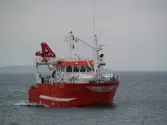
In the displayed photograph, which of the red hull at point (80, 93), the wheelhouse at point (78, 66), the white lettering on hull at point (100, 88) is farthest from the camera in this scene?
the wheelhouse at point (78, 66)

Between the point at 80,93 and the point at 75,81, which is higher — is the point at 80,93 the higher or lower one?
the lower one

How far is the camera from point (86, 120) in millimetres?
39000

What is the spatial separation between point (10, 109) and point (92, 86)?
40.7 ft

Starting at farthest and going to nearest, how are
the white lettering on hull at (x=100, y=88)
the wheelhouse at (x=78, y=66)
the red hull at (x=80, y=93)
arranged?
the wheelhouse at (x=78, y=66), the red hull at (x=80, y=93), the white lettering on hull at (x=100, y=88)

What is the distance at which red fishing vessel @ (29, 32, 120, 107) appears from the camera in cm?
4384

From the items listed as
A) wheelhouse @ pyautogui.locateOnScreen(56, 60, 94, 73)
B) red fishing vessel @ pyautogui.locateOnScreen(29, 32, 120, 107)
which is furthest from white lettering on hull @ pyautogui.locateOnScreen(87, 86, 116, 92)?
wheelhouse @ pyautogui.locateOnScreen(56, 60, 94, 73)

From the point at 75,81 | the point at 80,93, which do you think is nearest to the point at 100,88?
the point at 80,93

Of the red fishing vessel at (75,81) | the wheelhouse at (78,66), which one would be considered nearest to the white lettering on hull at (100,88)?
the red fishing vessel at (75,81)

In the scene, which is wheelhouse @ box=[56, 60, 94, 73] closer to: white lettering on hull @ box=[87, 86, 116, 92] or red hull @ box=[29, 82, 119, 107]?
red hull @ box=[29, 82, 119, 107]

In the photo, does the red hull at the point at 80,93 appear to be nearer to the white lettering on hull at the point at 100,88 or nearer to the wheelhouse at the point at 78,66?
the white lettering on hull at the point at 100,88

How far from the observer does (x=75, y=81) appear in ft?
148

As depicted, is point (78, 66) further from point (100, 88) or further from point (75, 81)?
point (100, 88)

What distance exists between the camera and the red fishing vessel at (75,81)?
4384 cm

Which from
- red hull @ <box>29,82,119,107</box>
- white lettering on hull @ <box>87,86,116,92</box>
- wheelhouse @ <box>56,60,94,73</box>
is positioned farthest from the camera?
wheelhouse @ <box>56,60,94,73</box>
